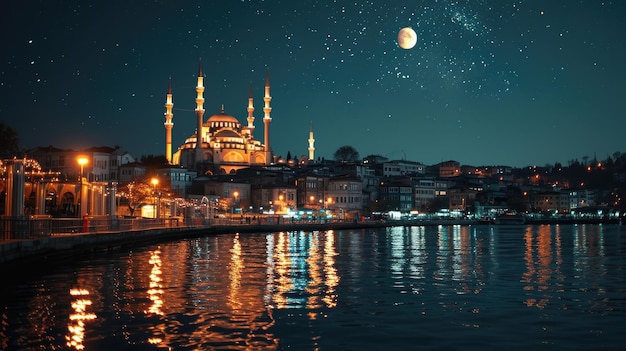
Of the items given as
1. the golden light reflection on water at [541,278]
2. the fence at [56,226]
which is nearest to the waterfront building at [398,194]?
the fence at [56,226]

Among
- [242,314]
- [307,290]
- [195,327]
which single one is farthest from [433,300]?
[195,327]

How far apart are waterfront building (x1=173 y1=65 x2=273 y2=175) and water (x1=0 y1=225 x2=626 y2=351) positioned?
83242 millimetres

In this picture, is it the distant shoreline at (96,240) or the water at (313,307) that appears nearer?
the water at (313,307)

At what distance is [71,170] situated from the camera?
71.6m

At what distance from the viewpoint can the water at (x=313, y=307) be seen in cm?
1011

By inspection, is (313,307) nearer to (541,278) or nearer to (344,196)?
(541,278)

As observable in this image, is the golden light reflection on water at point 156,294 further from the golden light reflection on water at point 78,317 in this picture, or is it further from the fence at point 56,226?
the fence at point 56,226

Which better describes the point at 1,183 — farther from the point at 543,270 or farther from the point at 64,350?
the point at 64,350

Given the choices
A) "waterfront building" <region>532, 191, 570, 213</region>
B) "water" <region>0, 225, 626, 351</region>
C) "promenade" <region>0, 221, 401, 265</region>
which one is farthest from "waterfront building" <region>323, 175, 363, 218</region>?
"water" <region>0, 225, 626, 351</region>

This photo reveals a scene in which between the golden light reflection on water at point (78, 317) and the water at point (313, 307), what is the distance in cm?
2

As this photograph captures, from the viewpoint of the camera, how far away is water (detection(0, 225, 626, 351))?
10.1m

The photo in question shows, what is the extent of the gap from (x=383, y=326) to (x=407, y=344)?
1.28 m

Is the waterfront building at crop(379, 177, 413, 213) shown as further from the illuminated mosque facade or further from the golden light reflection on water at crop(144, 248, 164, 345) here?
the golden light reflection on water at crop(144, 248, 164, 345)

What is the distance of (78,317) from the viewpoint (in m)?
11.8
